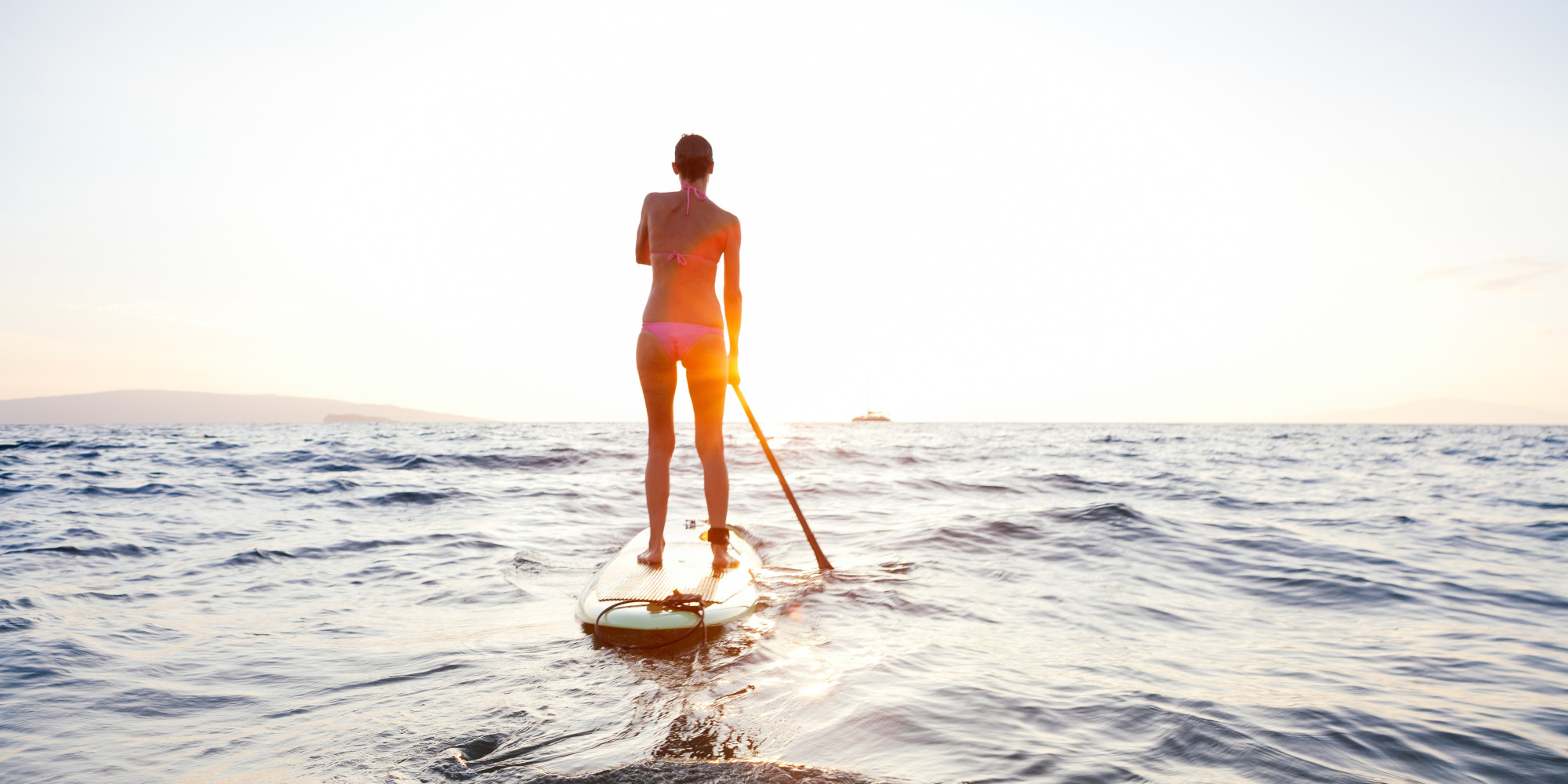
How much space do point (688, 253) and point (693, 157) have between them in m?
0.64

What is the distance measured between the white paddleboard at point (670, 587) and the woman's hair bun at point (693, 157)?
2540 millimetres

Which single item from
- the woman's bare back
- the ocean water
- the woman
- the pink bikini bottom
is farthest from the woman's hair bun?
the ocean water

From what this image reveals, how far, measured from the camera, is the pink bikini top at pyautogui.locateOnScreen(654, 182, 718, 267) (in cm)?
468

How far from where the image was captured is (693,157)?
15.6ft

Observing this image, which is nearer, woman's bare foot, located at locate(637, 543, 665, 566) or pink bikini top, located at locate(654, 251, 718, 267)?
pink bikini top, located at locate(654, 251, 718, 267)

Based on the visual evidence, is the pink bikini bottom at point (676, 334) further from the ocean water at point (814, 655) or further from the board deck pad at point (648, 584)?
the ocean water at point (814, 655)

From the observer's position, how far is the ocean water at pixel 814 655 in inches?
101

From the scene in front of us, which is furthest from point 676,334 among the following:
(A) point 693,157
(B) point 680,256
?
(A) point 693,157

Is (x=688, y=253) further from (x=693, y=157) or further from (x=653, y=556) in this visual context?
(x=653, y=556)

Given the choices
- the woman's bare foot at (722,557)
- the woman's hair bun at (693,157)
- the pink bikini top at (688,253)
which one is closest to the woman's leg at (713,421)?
the woman's bare foot at (722,557)

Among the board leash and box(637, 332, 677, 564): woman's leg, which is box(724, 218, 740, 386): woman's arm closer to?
box(637, 332, 677, 564): woman's leg

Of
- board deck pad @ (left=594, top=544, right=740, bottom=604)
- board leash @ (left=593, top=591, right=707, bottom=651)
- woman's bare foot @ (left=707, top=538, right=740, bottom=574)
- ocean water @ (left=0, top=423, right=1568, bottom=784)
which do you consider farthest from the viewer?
woman's bare foot @ (left=707, top=538, right=740, bottom=574)

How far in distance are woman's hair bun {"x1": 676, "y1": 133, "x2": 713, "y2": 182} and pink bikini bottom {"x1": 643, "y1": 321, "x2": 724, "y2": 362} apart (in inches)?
38.3

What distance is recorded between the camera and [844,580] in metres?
5.54
